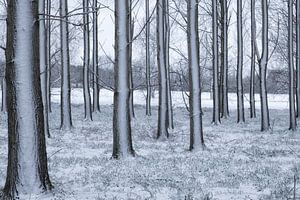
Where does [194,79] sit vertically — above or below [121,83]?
above

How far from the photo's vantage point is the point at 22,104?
4984 mm

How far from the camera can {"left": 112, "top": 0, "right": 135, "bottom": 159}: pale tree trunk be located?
859 centimetres

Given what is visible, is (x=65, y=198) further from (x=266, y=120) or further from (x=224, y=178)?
(x=266, y=120)

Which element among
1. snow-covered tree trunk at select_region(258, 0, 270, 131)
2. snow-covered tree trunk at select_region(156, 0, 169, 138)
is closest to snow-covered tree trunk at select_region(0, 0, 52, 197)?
snow-covered tree trunk at select_region(156, 0, 169, 138)

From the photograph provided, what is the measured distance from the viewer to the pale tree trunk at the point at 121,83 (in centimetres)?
859

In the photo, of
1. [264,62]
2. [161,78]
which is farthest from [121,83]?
[264,62]

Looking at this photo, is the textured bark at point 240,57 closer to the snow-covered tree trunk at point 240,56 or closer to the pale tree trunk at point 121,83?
the snow-covered tree trunk at point 240,56

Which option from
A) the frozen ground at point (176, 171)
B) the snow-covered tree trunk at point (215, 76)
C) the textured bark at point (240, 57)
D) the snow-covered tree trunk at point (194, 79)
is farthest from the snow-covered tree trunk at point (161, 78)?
the textured bark at point (240, 57)

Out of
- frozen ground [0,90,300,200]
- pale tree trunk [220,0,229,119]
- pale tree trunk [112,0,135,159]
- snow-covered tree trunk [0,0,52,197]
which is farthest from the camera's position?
pale tree trunk [220,0,229,119]

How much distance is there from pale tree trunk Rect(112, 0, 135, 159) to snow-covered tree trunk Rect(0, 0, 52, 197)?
11.8 ft

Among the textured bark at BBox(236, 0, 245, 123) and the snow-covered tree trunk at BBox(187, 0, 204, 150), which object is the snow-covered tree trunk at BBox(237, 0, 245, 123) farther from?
the snow-covered tree trunk at BBox(187, 0, 204, 150)

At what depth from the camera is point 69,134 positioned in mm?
14414

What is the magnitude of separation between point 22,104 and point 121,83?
12.4 ft

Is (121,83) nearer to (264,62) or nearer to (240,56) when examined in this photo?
(264,62)
